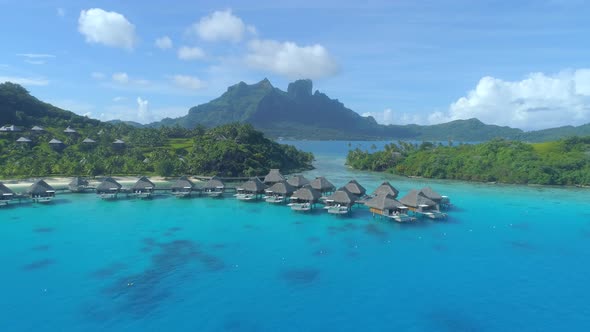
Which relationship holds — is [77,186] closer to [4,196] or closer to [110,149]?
[4,196]

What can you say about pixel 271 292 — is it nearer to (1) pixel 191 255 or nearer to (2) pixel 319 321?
(2) pixel 319 321

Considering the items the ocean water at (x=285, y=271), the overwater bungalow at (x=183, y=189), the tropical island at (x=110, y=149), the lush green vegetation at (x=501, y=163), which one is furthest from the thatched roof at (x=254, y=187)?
the lush green vegetation at (x=501, y=163)

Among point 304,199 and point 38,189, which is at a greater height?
point 38,189

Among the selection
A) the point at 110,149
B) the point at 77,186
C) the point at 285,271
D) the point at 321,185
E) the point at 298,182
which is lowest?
the point at 285,271

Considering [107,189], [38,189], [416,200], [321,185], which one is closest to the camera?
[416,200]

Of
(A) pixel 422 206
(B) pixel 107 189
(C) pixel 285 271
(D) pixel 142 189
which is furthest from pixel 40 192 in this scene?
(A) pixel 422 206
